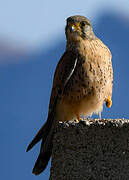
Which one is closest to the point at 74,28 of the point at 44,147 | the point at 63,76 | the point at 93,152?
the point at 63,76

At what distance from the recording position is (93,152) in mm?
2381

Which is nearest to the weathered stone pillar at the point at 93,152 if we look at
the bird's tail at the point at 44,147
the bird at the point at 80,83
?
the bird's tail at the point at 44,147

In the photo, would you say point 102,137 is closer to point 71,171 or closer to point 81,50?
point 71,171

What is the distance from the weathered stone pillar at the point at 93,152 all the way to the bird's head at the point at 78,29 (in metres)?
1.97

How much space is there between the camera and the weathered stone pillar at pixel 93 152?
92.1 inches

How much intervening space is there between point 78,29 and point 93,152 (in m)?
2.22

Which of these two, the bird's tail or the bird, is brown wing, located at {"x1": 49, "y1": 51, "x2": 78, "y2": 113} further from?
the bird's tail

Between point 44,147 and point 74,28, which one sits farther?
point 74,28

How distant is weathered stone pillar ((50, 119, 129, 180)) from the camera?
2340 millimetres

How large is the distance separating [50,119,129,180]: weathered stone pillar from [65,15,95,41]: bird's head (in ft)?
6.46

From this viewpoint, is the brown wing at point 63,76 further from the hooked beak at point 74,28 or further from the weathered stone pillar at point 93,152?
the weathered stone pillar at point 93,152

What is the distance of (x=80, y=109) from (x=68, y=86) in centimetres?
25

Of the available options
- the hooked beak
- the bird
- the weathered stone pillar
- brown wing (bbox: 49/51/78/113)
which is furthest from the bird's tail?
the hooked beak

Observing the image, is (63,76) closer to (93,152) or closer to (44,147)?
(44,147)
